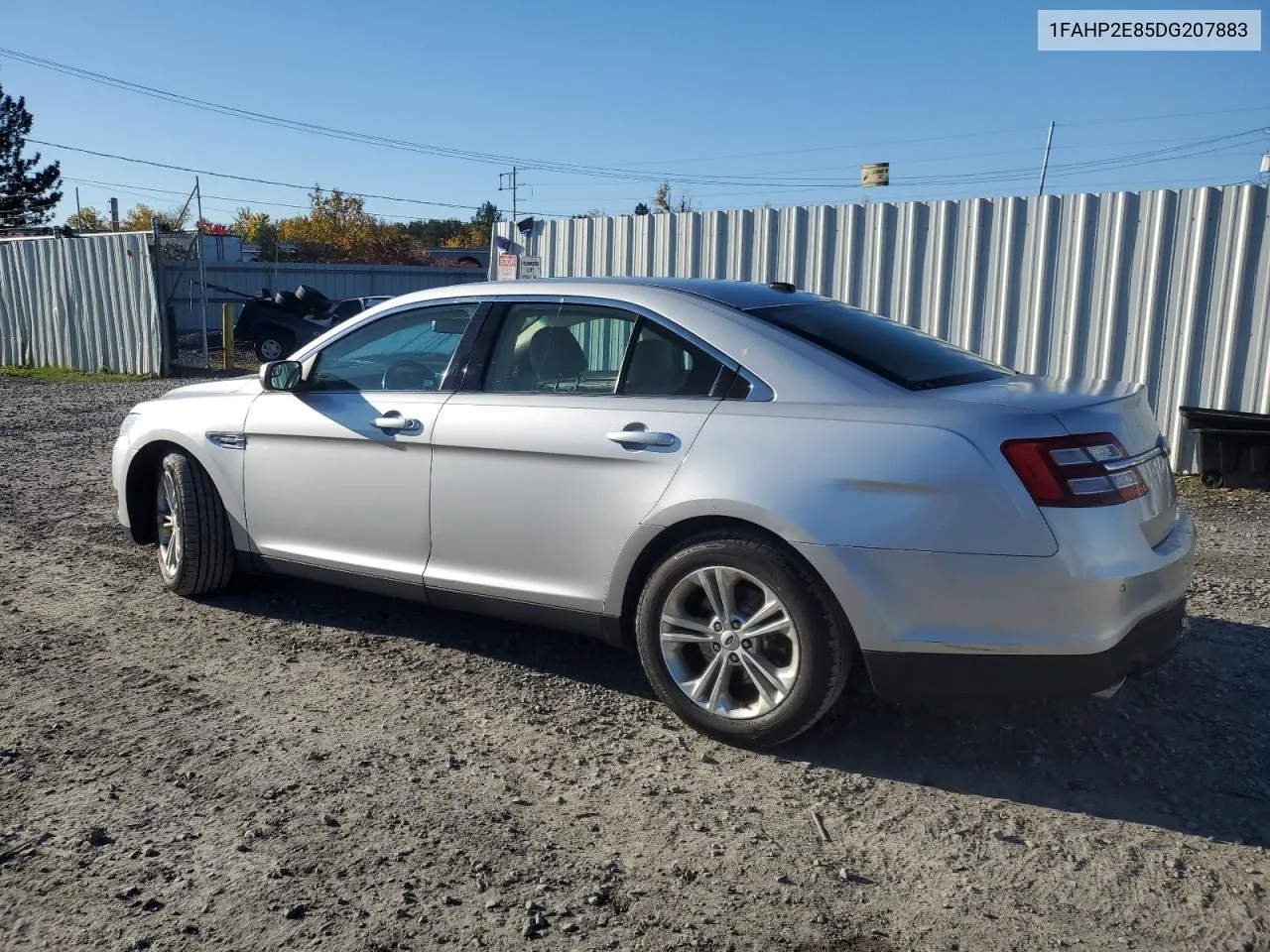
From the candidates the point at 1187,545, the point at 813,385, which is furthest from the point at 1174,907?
the point at 813,385

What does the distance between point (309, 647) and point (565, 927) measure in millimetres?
2480

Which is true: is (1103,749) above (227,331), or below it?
below

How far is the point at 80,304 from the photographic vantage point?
62.3ft

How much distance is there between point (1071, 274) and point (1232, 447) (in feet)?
6.51

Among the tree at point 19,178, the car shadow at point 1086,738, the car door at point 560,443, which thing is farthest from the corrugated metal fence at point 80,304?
the tree at point 19,178

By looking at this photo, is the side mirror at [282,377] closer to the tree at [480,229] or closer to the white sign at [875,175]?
the white sign at [875,175]

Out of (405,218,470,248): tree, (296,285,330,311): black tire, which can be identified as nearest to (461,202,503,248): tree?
(405,218,470,248): tree

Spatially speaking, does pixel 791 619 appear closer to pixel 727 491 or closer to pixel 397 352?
pixel 727 491

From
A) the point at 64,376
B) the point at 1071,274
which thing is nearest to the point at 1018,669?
the point at 1071,274

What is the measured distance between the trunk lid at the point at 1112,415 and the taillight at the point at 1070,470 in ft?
0.18

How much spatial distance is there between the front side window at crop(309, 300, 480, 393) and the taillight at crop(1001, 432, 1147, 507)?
2381mm

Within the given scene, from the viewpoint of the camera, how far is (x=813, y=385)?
3.67 meters

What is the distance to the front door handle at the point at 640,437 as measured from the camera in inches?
150

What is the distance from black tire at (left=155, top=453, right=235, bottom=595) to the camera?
5.24m
